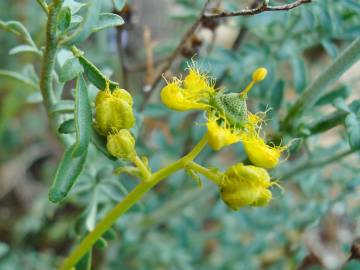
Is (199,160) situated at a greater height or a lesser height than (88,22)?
lesser

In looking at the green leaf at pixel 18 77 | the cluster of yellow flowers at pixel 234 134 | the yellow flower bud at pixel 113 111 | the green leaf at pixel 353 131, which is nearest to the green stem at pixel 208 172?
the cluster of yellow flowers at pixel 234 134

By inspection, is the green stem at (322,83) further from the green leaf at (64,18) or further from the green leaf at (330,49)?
the green leaf at (64,18)

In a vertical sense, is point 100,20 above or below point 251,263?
above

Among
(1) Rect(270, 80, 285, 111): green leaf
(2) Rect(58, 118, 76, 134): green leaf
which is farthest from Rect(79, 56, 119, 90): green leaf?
(1) Rect(270, 80, 285, 111): green leaf

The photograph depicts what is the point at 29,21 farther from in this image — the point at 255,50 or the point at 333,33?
the point at 333,33

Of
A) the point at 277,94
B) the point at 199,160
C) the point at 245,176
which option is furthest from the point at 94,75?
the point at 199,160

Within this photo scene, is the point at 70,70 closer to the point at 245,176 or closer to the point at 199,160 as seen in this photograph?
the point at 245,176

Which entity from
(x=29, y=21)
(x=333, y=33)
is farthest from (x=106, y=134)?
(x=29, y=21)
